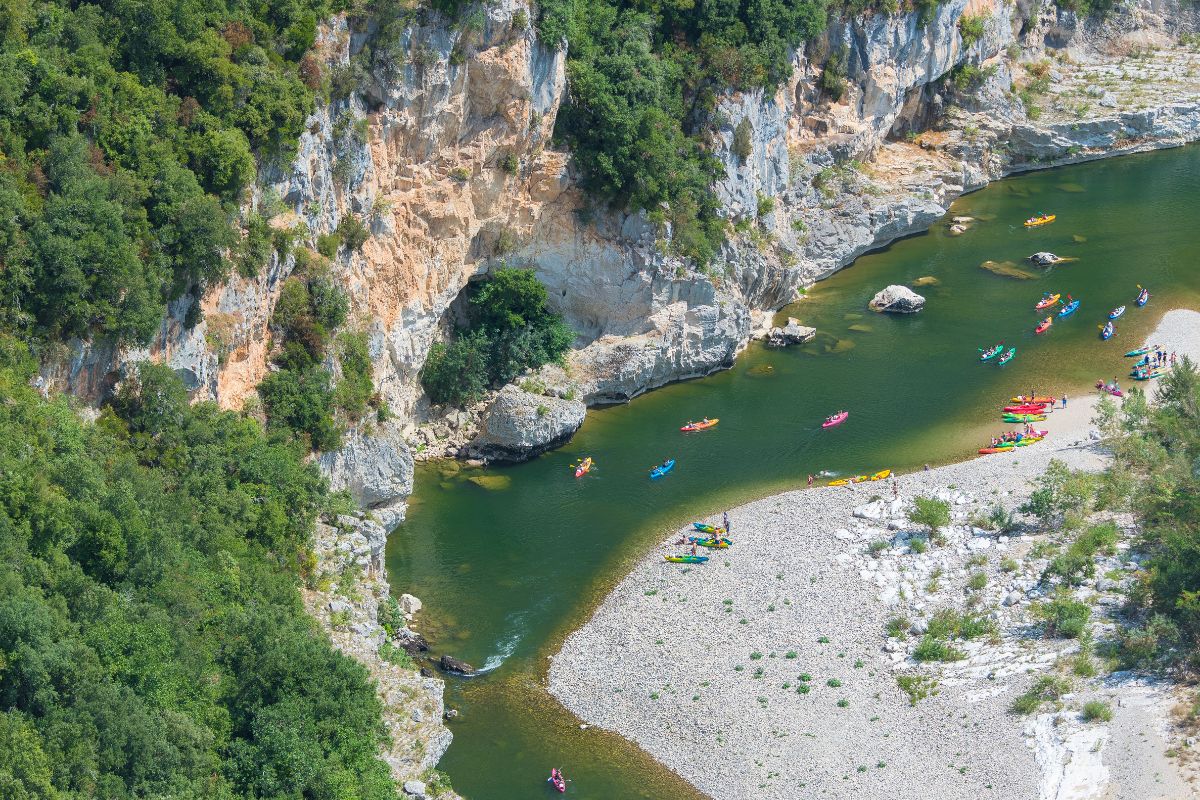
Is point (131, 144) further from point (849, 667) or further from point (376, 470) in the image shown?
point (849, 667)

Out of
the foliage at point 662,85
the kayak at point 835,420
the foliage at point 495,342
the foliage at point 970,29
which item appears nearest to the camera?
the foliage at point 495,342

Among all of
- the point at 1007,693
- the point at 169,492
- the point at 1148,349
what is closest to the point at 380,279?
the point at 169,492

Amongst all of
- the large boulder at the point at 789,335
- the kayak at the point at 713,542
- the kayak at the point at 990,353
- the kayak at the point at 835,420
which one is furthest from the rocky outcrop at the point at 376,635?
the kayak at the point at 990,353

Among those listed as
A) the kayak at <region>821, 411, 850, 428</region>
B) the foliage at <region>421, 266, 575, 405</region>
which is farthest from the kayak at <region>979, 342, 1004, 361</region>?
the foliage at <region>421, 266, 575, 405</region>

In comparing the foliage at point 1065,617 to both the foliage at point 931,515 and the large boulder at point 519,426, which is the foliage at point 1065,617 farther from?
the large boulder at point 519,426

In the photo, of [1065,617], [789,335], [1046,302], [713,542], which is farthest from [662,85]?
[1065,617]

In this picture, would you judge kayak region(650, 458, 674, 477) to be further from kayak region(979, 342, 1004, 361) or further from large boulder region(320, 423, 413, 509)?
kayak region(979, 342, 1004, 361)

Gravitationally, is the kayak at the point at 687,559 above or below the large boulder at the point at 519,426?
below
